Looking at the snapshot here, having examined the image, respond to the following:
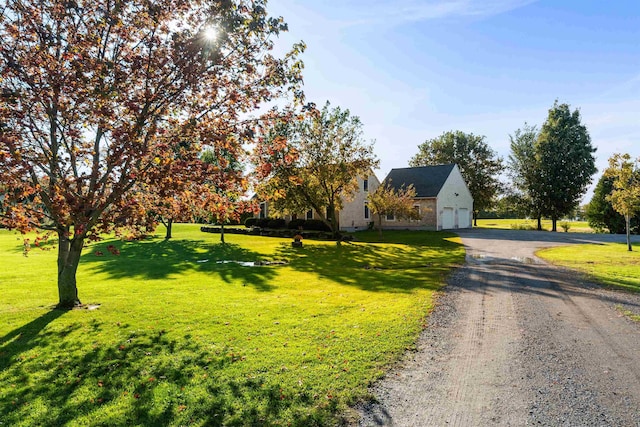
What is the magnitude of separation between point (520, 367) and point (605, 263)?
14.0 meters

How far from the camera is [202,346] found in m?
6.38

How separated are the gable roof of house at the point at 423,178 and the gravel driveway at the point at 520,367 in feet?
96.7

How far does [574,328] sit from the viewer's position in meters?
7.09

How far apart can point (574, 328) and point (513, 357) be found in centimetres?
232

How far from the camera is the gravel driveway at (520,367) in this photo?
4.13 meters

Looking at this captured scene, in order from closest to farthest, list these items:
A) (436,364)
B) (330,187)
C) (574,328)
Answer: (436,364) < (574,328) < (330,187)

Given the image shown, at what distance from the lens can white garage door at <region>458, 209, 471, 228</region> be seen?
4196cm

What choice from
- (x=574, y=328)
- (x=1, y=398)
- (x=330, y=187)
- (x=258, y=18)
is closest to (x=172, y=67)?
(x=258, y=18)

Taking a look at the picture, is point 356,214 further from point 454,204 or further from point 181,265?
point 181,265

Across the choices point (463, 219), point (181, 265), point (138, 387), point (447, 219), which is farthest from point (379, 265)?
point (463, 219)

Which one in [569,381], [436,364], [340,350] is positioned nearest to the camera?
[569,381]

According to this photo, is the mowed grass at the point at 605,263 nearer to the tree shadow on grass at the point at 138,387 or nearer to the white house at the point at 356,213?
the tree shadow on grass at the point at 138,387

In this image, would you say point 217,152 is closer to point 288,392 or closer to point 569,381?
point 288,392

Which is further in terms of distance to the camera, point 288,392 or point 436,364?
point 436,364
